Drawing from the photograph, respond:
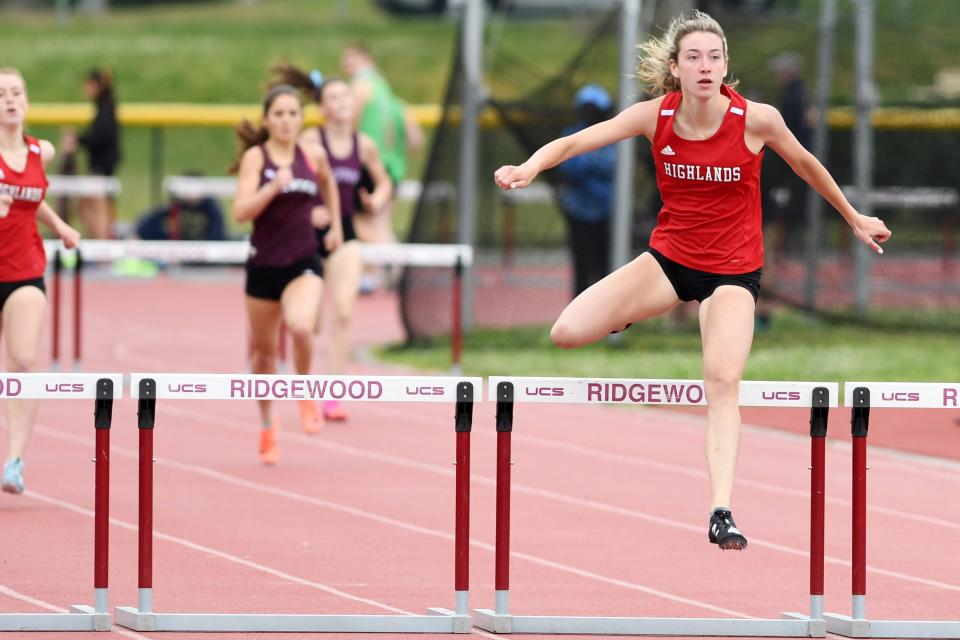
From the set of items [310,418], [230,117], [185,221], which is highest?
[230,117]

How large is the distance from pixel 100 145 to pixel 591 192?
9.45 metres

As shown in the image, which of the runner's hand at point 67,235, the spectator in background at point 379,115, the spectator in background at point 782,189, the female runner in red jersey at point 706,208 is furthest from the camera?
the spectator in background at point 379,115

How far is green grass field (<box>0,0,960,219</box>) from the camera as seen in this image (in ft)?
110

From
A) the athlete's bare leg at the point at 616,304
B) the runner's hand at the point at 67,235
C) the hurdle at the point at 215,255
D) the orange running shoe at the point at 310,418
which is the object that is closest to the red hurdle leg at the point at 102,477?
the athlete's bare leg at the point at 616,304

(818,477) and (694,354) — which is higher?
(694,354)

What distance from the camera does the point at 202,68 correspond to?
4044 cm

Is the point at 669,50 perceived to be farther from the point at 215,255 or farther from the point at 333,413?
the point at 215,255

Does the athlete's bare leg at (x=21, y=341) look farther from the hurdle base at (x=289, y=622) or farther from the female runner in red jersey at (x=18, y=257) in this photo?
the hurdle base at (x=289, y=622)

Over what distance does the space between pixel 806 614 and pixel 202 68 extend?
34.6 meters

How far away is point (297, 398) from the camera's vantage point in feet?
21.7

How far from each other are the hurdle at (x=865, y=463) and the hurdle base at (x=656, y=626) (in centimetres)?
17

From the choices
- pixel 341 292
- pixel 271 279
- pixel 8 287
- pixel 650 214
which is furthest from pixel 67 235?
pixel 650 214

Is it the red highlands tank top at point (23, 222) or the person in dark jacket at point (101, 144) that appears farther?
the person in dark jacket at point (101, 144)

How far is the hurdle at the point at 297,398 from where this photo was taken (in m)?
6.57
